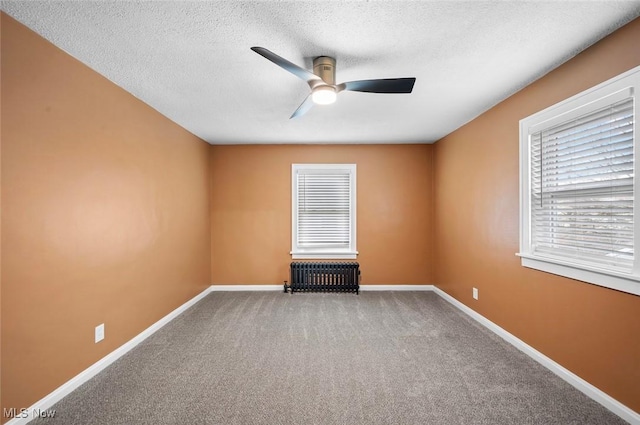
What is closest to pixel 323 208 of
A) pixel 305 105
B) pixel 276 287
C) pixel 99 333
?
pixel 276 287

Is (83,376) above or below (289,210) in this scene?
below

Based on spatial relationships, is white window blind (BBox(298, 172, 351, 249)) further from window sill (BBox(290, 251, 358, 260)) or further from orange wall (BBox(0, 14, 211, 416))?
orange wall (BBox(0, 14, 211, 416))

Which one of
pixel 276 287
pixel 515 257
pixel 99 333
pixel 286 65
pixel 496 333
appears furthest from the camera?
pixel 276 287

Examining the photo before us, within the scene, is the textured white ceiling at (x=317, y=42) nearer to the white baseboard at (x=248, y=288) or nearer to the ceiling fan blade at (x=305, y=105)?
the ceiling fan blade at (x=305, y=105)

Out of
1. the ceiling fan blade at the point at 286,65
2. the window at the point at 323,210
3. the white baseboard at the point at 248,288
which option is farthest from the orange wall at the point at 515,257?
the white baseboard at the point at 248,288

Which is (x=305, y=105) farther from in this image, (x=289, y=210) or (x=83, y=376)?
(x=83, y=376)

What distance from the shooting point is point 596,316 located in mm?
2057

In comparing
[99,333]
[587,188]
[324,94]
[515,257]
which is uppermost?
[324,94]

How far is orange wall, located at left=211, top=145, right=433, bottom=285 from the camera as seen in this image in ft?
16.3

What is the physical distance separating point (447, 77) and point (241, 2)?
5.83 ft

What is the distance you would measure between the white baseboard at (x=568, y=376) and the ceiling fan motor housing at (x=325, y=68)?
288 centimetres

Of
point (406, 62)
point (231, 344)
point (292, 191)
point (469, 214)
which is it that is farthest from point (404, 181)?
point (231, 344)

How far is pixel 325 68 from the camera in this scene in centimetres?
216

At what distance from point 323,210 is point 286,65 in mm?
3312
